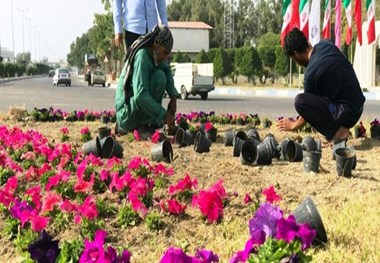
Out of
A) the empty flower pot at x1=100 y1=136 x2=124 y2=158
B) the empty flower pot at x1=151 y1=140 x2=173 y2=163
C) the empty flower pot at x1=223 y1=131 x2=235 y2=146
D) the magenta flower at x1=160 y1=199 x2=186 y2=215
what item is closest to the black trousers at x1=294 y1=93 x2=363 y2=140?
the empty flower pot at x1=223 y1=131 x2=235 y2=146

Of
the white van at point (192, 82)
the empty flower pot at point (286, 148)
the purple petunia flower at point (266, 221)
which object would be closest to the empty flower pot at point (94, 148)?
the empty flower pot at point (286, 148)

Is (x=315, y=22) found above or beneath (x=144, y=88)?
above

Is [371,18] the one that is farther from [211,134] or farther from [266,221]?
[266,221]

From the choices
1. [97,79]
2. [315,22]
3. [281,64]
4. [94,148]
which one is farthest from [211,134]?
[97,79]

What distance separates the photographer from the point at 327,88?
15.7 ft

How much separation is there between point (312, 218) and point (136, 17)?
182 inches

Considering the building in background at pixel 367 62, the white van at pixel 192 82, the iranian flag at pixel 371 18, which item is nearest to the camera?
the iranian flag at pixel 371 18

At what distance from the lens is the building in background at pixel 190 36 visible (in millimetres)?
74688

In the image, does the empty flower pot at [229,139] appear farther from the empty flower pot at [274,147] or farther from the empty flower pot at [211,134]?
the empty flower pot at [274,147]

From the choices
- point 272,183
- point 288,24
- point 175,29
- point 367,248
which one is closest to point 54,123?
point 272,183

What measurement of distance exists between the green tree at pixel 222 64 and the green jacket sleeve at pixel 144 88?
3398cm

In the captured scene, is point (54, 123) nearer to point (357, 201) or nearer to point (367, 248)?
point (357, 201)

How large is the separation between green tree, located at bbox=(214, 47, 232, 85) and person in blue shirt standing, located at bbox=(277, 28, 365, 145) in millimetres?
34579

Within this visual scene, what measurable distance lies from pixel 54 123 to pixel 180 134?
3.48 metres
